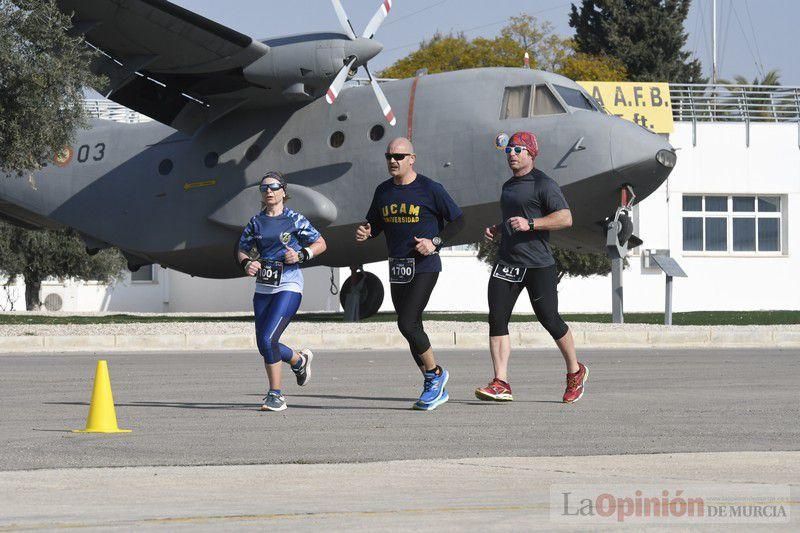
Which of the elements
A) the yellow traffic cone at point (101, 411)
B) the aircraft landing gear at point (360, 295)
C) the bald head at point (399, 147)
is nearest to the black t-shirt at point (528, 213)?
the bald head at point (399, 147)

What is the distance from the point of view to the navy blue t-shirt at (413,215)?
10.0m

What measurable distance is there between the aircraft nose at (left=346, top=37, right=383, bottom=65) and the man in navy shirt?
1193cm

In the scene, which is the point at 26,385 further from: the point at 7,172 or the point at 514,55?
the point at 514,55

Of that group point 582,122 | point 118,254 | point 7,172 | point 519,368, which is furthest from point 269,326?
point 118,254

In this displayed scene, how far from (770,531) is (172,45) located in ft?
60.7

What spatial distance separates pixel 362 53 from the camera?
2184cm

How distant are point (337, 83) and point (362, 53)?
2.52 ft

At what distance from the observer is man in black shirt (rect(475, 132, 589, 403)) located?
10164mm

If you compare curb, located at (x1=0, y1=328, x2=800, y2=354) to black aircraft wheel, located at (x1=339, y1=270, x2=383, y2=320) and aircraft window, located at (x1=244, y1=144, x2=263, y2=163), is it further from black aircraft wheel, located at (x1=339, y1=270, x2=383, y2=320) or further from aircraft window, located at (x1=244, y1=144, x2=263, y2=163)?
black aircraft wheel, located at (x1=339, y1=270, x2=383, y2=320)

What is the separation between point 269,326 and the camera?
10055 millimetres

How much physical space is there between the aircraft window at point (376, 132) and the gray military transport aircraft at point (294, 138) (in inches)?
0.9

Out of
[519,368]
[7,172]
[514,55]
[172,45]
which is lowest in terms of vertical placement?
[519,368]

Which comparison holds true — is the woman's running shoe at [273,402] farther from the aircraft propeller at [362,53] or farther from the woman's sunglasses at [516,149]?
the aircraft propeller at [362,53]

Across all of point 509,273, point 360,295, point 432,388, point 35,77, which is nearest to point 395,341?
point 360,295
